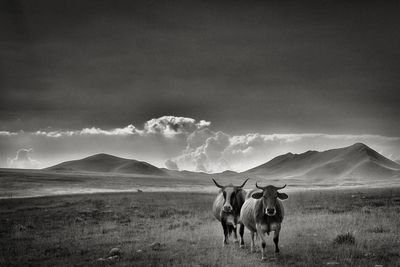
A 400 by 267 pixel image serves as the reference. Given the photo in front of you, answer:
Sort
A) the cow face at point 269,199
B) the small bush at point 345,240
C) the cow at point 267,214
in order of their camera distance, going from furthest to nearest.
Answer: the small bush at point 345,240 < the cow at point 267,214 < the cow face at point 269,199

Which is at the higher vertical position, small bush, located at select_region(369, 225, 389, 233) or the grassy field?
small bush, located at select_region(369, 225, 389, 233)

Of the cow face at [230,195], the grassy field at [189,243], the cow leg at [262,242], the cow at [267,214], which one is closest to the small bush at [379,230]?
the grassy field at [189,243]

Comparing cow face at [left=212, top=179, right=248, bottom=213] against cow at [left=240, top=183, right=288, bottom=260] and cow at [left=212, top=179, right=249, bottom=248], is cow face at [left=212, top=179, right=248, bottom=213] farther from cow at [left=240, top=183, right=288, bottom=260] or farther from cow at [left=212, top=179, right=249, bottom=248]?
cow at [left=240, top=183, right=288, bottom=260]

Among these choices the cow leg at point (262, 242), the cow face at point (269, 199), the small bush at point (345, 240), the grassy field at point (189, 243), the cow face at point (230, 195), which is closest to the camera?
the grassy field at point (189, 243)

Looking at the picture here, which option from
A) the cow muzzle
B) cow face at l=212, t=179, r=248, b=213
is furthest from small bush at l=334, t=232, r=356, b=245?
cow face at l=212, t=179, r=248, b=213

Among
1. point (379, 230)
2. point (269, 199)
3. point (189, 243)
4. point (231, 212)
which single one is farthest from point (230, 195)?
point (379, 230)

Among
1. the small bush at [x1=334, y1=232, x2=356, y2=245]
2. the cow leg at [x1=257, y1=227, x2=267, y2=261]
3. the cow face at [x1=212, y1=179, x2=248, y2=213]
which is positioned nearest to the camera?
the cow leg at [x1=257, y1=227, x2=267, y2=261]

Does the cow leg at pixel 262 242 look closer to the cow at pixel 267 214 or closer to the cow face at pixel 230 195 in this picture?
the cow at pixel 267 214

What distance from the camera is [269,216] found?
12711 millimetres

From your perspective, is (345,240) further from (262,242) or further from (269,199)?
(262,242)

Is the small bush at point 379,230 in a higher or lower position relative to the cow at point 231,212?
lower

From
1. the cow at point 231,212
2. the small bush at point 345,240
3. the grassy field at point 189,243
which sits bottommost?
the grassy field at point 189,243

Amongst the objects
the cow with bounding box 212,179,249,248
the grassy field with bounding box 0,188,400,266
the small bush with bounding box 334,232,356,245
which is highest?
the cow with bounding box 212,179,249,248

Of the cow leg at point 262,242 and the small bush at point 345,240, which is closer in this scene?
the cow leg at point 262,242
